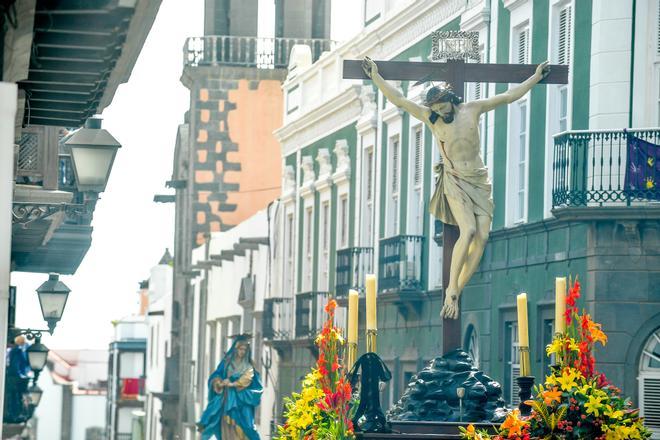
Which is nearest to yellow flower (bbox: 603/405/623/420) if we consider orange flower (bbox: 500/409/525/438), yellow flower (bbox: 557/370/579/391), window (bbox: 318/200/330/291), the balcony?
yellow flower (bbox: 557/370/579/391)

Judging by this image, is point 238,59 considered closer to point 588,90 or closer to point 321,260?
point 321,260

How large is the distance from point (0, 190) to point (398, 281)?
77.3ft

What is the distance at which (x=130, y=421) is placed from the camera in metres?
86.5

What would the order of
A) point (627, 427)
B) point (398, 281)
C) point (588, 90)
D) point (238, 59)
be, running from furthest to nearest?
point (238, 59)
point (398, 281)
point (588, 90)
point (627, 427)

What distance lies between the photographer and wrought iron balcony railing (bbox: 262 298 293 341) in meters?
42.1

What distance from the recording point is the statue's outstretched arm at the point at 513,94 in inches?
492

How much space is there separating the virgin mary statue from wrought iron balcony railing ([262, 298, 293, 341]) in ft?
46.2

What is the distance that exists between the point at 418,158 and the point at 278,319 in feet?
39.2

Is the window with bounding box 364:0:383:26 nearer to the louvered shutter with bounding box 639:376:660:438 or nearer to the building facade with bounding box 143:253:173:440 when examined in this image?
the louvered shutter with bounding box 639:376:660:438

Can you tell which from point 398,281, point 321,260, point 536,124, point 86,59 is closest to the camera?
point 86,59

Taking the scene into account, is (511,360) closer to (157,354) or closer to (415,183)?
(415,183)

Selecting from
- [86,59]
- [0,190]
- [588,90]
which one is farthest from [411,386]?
[588,90]

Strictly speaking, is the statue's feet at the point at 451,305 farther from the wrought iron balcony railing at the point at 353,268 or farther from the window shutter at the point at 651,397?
the wrought iron balcony railing at the point at 353,268

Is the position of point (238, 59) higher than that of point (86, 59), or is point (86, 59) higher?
point (238, 59)
